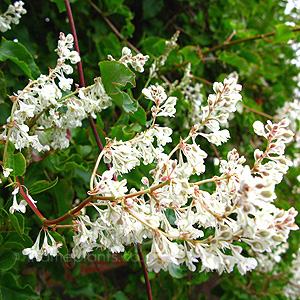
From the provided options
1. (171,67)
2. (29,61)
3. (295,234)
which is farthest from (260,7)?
(29,61)

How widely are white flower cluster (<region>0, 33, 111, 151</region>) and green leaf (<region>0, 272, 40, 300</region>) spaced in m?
0.38

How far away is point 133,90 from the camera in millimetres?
1140

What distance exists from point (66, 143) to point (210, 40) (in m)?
1.15

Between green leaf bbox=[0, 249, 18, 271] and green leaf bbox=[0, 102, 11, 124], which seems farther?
green leaf bbox=[0, 102, 11, 124]

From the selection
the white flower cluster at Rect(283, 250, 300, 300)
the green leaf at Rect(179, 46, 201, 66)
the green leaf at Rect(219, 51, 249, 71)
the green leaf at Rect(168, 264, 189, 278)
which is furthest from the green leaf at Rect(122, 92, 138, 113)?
the white flower cluster at Rect(283, 250, 300, 300)

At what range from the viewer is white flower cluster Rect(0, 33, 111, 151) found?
1.95 ft

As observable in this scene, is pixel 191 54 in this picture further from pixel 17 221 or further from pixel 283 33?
pixel 17 221

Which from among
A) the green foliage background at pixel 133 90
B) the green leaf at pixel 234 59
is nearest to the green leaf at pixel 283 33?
the green foliage background at pixel 133 90

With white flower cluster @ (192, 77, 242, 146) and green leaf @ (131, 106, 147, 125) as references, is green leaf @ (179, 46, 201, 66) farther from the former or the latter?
white flower cluster @ (192, 77, 242, 146)

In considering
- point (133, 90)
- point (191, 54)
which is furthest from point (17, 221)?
Answer: point (191, 54)

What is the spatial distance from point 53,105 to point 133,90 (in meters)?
0.52

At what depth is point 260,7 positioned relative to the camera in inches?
73.0

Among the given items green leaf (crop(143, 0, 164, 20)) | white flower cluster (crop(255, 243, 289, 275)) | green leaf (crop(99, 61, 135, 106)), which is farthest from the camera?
white flower cluster (crop(255, 243, 289, 275))

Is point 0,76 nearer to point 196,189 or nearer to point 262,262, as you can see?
point 196,189
